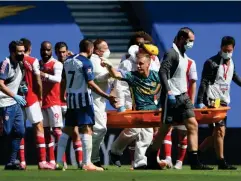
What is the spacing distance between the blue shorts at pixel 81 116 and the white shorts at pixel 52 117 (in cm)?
211

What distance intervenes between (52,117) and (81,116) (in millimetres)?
2385

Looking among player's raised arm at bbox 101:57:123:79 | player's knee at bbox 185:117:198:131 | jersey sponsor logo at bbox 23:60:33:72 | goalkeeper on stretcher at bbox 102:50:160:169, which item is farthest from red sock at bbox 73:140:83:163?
player's knee at bbox 185:117:198:131

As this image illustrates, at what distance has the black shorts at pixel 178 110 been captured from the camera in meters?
18.6

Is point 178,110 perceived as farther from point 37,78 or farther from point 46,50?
point 46,50

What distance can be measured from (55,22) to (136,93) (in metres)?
5.55

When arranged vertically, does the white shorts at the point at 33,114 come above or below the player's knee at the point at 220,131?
above

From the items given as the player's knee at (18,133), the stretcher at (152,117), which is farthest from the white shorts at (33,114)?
the stretcher at (152,117)

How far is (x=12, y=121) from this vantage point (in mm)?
18891

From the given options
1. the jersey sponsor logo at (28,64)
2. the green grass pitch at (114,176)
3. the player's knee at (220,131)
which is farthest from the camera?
the player's knee at (220,131)

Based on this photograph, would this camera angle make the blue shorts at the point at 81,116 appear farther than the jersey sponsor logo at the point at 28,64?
No

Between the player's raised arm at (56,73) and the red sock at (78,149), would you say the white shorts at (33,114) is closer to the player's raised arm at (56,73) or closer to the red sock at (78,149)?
the red sock at (78,149)

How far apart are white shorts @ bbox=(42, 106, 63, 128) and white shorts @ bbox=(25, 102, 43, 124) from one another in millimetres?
1239

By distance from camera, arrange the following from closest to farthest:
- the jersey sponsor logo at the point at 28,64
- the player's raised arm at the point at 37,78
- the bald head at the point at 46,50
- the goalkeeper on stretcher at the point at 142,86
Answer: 1. the jersey sponsor logo at the point at 28,64
2. the player's raised arm at the point at 37,78
3. the goalkeeper on stretcher at the point at 142,86
4. the bald head at the point at 46,50

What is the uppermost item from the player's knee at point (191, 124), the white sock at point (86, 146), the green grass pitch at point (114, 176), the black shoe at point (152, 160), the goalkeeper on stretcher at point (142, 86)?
the goalkeeper on stretcher at point (142, 86)
